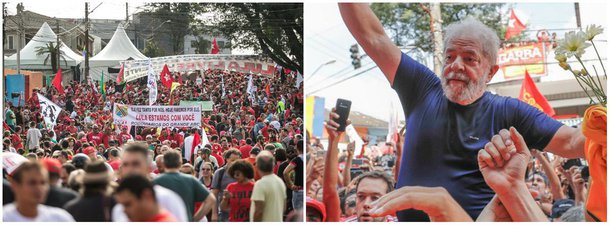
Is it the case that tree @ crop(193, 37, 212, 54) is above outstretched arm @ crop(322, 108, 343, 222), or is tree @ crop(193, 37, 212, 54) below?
above

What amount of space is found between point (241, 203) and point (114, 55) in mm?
2414

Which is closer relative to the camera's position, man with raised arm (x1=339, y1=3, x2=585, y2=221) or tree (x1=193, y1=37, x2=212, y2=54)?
man with raised arm (x1=339, y1=3, x2=585, y2=221)

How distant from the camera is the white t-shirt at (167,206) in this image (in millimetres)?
5496

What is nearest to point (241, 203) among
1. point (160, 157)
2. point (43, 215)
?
point (160, 157)

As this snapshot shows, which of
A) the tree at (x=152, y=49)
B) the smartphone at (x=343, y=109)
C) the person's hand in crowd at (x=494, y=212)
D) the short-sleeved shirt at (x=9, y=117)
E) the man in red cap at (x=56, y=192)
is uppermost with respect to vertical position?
the tree at (x=152, y=49)

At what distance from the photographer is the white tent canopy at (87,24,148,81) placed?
27.3ft

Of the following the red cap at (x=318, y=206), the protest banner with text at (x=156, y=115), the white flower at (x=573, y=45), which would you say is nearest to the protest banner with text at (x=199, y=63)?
the protest banner with text at (x=156, y=115)

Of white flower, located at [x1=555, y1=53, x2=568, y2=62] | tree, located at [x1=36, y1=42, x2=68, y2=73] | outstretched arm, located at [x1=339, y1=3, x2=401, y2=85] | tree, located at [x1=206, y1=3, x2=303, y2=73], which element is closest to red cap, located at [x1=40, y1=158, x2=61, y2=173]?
outstretched arm, located at [x1=339, y1=3, x2=401, y2=85]

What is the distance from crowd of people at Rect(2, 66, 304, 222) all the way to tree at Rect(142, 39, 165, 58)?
15.3 inches

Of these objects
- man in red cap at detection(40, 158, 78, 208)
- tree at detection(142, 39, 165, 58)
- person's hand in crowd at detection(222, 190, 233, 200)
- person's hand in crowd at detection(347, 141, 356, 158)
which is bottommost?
person's hand in crowd at detection(222, 190, 233, 200)

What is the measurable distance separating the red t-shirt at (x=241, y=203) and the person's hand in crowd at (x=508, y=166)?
5.61ft

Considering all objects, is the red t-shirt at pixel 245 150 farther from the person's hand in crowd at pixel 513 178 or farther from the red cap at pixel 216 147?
the person's hand in crowd at pixel 513 178

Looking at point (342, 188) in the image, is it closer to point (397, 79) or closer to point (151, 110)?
point (397, 79)

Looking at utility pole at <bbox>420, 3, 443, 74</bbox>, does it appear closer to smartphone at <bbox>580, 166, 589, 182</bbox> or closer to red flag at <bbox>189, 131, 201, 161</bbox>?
smartphone at <bbox>580, 166, 589, 182</bbox>
